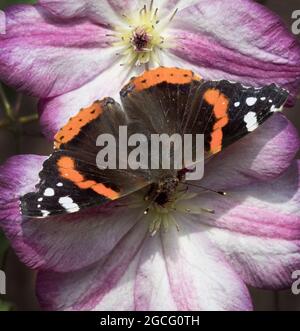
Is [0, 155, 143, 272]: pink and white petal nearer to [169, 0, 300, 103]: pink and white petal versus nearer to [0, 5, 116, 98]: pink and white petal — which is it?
[0, 5, 116, 98]: pink and white petal

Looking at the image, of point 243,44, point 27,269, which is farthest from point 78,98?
point 27,269

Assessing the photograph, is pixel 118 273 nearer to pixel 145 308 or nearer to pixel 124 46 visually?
pixel 145 308

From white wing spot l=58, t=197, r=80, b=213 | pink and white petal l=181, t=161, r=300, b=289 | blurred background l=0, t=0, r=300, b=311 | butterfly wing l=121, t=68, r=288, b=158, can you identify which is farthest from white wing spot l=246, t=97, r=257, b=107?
blurred background l=0, t=0, r=300, b=311

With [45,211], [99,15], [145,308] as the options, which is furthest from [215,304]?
[99,15]

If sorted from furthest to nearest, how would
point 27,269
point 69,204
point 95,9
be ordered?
point 27,269, point 95,9, point 69,204

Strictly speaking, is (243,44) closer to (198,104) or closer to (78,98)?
(198,104)
